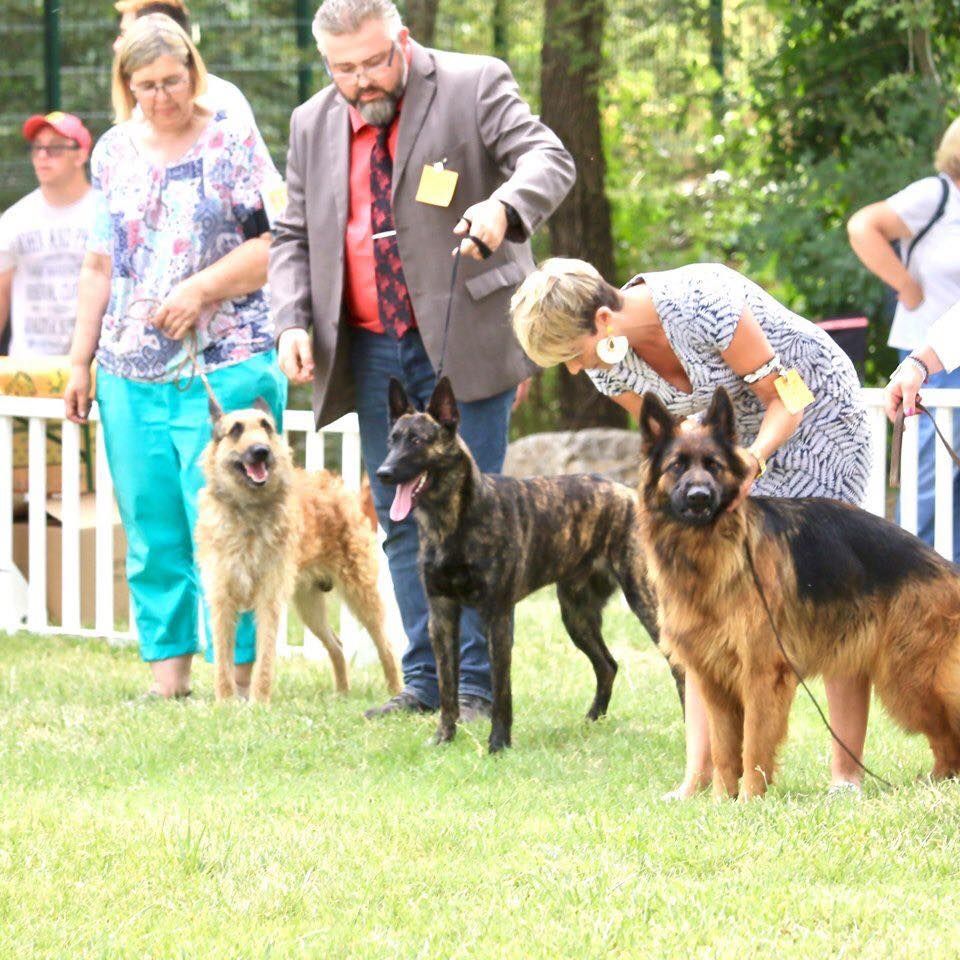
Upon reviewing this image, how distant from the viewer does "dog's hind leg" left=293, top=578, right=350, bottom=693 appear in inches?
300

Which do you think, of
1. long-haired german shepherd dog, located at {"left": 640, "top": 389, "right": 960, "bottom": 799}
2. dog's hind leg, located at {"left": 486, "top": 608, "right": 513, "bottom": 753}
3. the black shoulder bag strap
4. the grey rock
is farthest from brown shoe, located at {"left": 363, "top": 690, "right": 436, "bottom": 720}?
the grey rock

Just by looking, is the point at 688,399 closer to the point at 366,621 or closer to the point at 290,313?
the point at 290,313

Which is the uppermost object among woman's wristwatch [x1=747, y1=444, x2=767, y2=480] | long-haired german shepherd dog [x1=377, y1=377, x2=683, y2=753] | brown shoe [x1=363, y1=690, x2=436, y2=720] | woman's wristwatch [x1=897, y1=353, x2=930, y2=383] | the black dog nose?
woman's wristwatch [x1=897, y1=353, x2=930, y2=383]

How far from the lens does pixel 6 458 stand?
30.2 ft

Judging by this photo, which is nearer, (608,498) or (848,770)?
(848,770)

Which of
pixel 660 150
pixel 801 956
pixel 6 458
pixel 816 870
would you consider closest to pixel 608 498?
pixel 816 870

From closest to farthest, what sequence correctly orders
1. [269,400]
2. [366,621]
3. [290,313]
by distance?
[290,313], [269,400], [366,621]

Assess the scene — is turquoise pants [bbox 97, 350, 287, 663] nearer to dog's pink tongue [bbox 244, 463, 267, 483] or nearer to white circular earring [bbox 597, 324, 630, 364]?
dog's pink tongue [bbox 244, 463, 267, 483]

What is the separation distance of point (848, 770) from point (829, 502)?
90 cm

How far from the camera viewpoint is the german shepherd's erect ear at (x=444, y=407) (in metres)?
5.75

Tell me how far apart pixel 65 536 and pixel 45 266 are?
4.88 ft

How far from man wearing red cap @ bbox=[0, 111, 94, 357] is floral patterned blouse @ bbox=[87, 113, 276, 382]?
232 centimetres

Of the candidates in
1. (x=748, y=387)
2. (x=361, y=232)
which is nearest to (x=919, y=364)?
(x=748, y=387)

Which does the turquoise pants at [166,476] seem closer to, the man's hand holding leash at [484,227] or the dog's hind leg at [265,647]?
the dog's hind leg at [265,647]
